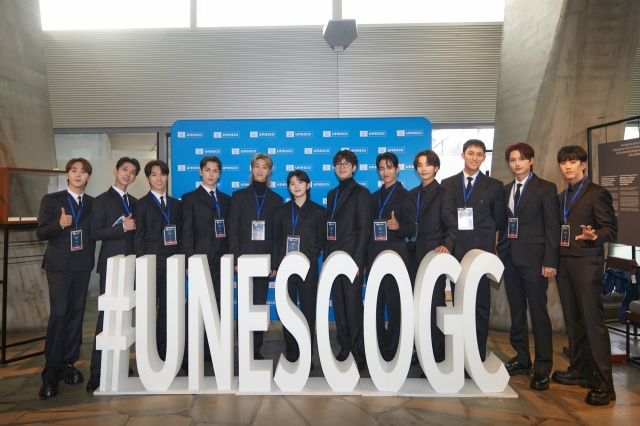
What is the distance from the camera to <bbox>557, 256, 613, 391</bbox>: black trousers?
2787 millimetres

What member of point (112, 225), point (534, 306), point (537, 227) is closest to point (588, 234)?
point (537, 227)

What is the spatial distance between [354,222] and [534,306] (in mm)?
1457

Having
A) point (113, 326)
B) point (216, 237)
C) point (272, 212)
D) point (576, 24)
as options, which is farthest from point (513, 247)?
point (113, 326)

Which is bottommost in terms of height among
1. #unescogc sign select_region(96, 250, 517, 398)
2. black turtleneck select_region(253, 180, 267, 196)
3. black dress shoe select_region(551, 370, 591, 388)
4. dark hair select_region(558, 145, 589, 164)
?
black dress shoe select_region(551, 370, 591, 388)

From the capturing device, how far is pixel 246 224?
11.5 ft

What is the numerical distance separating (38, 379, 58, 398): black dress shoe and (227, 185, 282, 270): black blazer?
1.53 m

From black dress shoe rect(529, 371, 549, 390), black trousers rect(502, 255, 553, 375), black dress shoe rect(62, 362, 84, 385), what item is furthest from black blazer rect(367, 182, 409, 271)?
black dress shoe rect(62, 362, 84, 385)

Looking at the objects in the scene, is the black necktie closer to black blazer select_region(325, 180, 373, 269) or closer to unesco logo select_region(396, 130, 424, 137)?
black blazer select_region(325, 180, 373, 269)

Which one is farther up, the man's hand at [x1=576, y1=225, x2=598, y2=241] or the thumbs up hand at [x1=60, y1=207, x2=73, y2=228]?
the thumbs up hand at [x1=60, y1=207, x2=73, y2=228]

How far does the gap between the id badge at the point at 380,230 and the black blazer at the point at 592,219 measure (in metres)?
1.25

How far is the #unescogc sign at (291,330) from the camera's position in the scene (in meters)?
2.85

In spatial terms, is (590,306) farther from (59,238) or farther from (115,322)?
(59,238)

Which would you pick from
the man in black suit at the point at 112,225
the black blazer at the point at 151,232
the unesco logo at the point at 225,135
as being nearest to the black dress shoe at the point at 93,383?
the man in black suit at the point at 112,225

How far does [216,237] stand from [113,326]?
1006 mm
